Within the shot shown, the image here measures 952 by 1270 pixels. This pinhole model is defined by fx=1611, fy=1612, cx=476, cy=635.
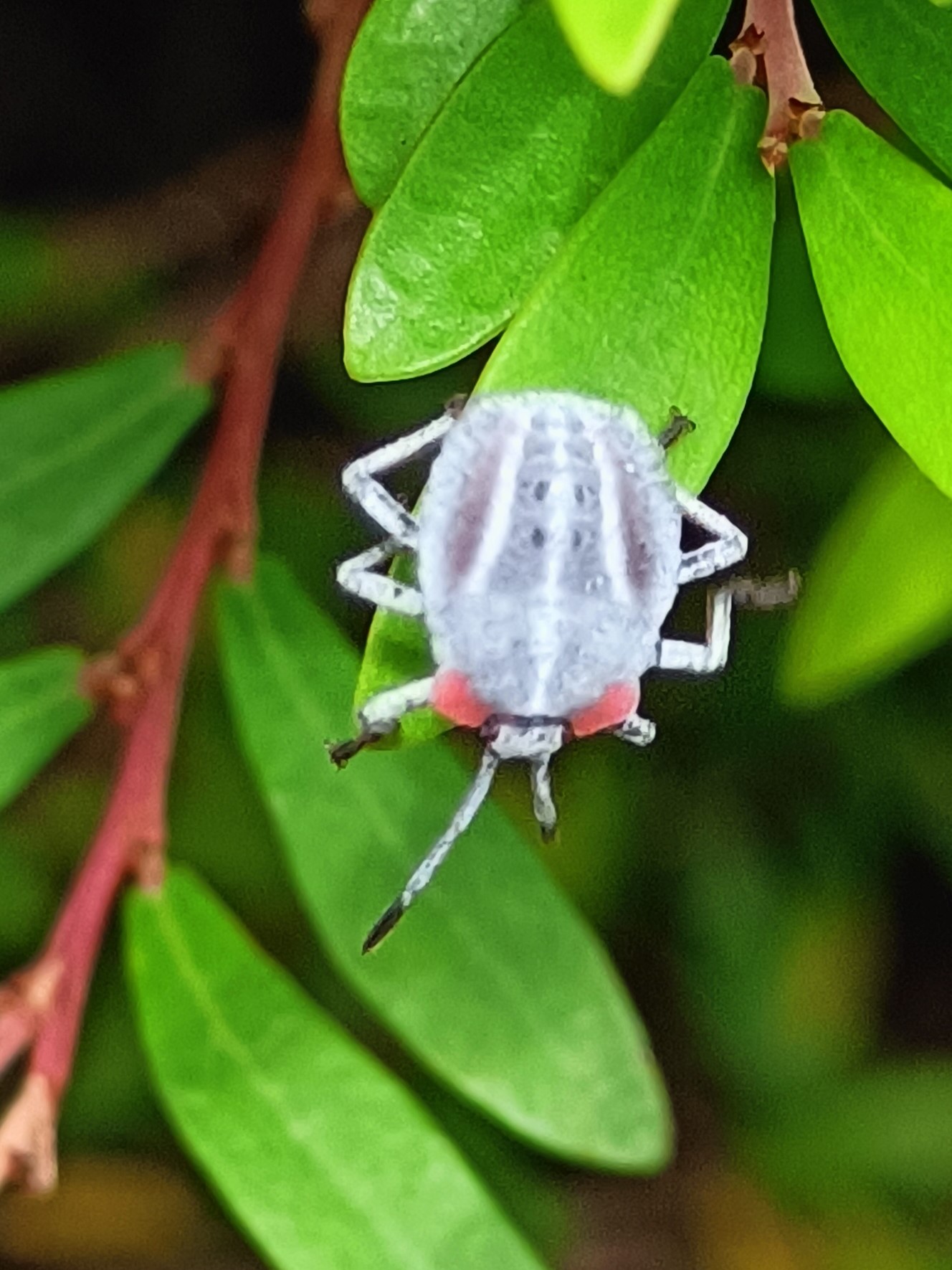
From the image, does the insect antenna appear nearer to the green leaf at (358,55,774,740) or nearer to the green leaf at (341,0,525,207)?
the green leaf at (358,55,774,740)

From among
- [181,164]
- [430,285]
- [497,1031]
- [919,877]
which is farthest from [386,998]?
[181,164]

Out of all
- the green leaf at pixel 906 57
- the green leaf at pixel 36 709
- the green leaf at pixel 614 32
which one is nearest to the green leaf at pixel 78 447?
the green leaf at pixel 36 709

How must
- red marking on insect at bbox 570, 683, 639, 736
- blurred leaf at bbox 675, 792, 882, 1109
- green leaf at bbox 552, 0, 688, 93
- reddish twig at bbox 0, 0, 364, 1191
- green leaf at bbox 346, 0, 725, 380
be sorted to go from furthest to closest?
blurred leaf at bbox 675, 792, 882, 1109 → reddish twig at bbox 0, 0, 364, 1191 → red marking on insect at bbox 570, 683, 639, 736 → green leaf at bbox 346, 0, 725, 380 → green leaf at bbox 552, 0, 688, 93

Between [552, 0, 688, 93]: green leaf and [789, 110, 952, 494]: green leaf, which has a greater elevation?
[552, 0, 688, 93]: green leaf

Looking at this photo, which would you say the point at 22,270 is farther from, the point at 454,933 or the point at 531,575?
the point at 531,575

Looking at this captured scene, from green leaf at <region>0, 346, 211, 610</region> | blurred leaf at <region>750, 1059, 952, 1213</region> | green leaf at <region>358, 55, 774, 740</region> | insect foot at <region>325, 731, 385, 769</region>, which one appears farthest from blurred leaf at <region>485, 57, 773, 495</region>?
blurred leaf at <region>750, 1059, 952, 1213</region>

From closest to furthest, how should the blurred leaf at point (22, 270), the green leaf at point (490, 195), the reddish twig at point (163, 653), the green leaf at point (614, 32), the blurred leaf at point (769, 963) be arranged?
the green leaf at point (614, 32)
the green leaf at point (490, 195)
the reddish twig at point (163, 653)
the blurred leaf at point (22, 270)
the blurred leaf at point (769, 963)

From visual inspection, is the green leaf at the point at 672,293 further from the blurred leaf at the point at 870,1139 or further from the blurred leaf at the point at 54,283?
the blurred leaf at the point at 870,1139
